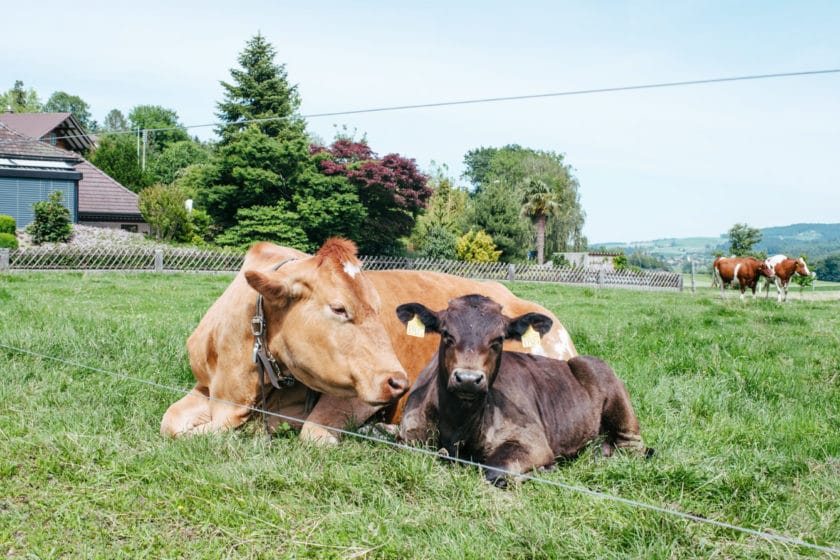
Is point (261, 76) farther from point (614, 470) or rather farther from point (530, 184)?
point (614, 470)

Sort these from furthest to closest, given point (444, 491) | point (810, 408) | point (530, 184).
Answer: point (530, 184), point (810, 408), point (444, 491)

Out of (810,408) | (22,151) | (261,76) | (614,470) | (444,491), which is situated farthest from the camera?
(261,76)

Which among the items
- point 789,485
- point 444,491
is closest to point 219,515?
point 444,491

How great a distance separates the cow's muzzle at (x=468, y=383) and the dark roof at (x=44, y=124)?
46619mm

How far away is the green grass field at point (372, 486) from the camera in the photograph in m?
2.94

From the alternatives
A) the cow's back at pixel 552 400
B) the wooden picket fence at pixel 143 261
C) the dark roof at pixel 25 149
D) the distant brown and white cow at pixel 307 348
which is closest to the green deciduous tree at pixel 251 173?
the wooden picket fence at pixel 143 261

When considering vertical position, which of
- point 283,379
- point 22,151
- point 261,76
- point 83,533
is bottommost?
point 83,533

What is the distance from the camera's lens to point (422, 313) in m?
4.32

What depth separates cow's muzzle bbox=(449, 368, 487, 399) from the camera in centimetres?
370

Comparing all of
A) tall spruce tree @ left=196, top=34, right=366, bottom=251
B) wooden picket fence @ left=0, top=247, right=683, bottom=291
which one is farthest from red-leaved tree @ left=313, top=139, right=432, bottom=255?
wooden picket fence @ left=0, top=247, right=683, bottom=291

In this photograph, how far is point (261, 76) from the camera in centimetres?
3966

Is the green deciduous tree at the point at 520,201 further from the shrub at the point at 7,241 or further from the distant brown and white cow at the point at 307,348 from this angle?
the distant brown and white cow at the point at 307,348

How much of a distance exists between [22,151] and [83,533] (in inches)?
1413

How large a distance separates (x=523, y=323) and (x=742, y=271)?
88.4 ft
